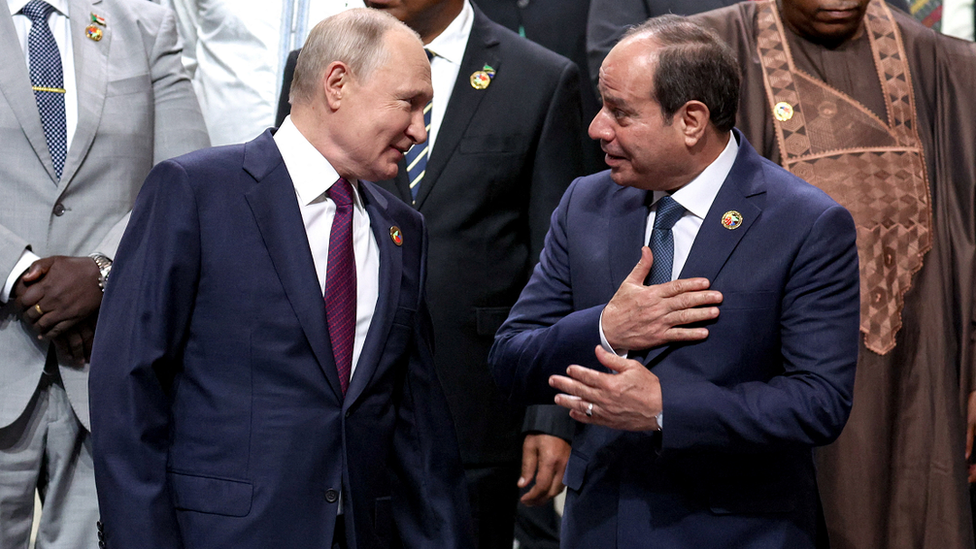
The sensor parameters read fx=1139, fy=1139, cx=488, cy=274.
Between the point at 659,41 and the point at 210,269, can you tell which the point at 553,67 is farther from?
the point at 210,269

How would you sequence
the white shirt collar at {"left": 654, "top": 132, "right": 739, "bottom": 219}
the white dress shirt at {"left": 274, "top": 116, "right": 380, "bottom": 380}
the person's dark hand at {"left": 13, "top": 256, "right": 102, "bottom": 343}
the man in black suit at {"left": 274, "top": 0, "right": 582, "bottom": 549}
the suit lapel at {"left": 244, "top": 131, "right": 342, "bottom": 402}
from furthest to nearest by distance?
the man in black suit at {"left": 274, "top": 0, "right": 582, "bottom": 549}
the person's dark hand at {"left": 13, "top": 256, "right": 102, "bottom": 343}
the white shirt collar at {"left": 654, "top": 132, "right": 739, "bottom": 219}
the white dress shirt at {"left": 274, "top": 116, "right": 380, "bottom": 380}
the suit lapel at {"left": 244, "top": 131, "right": 342, "bottom": 402}

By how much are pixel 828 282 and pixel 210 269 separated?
122cm

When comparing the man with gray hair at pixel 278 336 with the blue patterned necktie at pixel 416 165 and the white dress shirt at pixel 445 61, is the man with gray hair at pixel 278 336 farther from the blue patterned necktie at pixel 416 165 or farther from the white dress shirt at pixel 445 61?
the white dress shirt at pixel 445 61

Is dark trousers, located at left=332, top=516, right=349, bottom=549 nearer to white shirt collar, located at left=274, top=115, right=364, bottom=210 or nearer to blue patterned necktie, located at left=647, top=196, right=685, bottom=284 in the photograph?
white shirt collar, located at left=274, top=115, right=364, bottom=210

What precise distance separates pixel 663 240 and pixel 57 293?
1.46 metres

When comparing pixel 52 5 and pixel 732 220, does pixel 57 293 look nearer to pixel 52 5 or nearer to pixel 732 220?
pixel 52 5

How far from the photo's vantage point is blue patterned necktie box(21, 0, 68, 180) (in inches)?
116

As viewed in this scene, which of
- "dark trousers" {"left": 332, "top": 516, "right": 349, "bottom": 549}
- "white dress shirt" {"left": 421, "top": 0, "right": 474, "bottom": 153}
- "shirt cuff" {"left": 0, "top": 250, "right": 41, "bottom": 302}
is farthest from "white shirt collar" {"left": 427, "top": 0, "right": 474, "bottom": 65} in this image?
"dark trousers" {"left": 332, "top": 516, "right": 349, "bottom": 549}

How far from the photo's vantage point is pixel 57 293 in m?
2.76

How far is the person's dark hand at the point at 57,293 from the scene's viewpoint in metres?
2.75

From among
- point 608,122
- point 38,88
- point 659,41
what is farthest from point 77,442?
point 659,41

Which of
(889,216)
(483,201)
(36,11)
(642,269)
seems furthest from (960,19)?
(36,11)

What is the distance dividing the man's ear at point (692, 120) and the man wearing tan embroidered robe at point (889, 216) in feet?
2.93

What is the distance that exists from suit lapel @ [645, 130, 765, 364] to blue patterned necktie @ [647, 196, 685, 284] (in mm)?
48
